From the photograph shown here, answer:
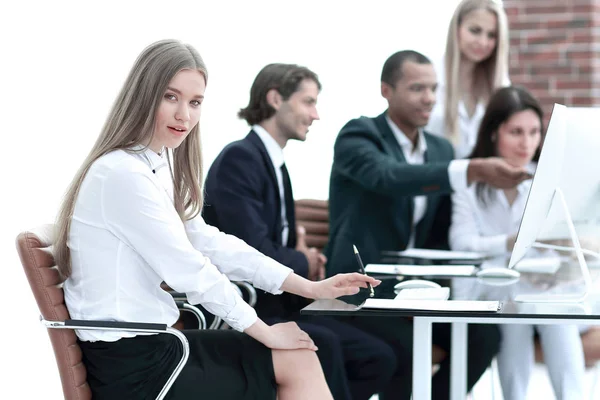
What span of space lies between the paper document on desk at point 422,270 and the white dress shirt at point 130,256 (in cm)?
81

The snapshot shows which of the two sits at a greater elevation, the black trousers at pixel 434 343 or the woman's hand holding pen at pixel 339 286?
the woman's hand holding pen at pixel 339 286

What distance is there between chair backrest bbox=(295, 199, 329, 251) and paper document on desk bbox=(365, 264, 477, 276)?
2.17 feet

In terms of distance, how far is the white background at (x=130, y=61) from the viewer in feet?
15.9

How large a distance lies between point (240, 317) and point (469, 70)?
1.98 m

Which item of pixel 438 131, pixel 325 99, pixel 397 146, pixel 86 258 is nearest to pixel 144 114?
pixel 86 258

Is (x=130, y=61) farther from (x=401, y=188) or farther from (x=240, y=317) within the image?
(x=240, y=317)

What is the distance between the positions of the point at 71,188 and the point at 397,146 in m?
1.62

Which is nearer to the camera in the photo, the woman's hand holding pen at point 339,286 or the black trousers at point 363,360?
the woman's hand holding pen at point 339,286

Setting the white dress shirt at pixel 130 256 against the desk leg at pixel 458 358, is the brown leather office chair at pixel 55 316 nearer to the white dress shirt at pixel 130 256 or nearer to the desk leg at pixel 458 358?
the white dress shirt at pixel 130 256

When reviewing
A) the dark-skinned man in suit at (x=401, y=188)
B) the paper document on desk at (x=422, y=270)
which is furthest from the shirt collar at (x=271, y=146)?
the paper document on desk at (x=422, y=270)

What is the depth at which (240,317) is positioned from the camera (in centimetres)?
184

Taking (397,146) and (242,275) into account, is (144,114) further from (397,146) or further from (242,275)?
(397,146)

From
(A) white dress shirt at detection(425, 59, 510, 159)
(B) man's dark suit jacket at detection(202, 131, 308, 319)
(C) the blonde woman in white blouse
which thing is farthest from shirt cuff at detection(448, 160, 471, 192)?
(B) man's dark suit jacket at detection(202, 131, 308, 319)

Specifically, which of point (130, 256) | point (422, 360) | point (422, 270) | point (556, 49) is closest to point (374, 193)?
point (422, 270)
